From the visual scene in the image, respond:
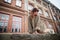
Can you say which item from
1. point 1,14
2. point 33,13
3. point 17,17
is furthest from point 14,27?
point 33,13

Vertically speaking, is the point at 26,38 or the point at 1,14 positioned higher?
the point at 1,14

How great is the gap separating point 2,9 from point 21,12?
1.10 metres

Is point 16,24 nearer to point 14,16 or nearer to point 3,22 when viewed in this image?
point 14,16

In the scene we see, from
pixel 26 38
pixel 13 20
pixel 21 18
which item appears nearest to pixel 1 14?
pixel 13 20

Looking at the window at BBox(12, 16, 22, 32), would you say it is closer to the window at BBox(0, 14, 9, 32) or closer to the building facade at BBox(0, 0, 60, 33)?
the building facade at BBox(0, 0, 60, 33)

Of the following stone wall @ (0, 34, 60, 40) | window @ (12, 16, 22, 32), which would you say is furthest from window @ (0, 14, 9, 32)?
stone wall @ (0, 34, 60, 40)

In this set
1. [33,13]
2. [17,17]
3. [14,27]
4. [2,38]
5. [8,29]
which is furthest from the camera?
[17,17]

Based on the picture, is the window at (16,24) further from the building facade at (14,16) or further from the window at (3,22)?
the window at (3,22)

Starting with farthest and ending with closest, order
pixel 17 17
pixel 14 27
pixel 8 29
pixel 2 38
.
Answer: pixel 17 17, pixel 14 27, pixel 8 29, pixel 2 38

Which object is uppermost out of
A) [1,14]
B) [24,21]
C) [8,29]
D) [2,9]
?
[2,9]

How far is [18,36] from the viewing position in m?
0.40

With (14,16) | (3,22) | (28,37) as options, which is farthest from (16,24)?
(28,37)

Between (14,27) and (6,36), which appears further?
(14,27)

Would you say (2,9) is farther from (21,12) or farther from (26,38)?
(26,38)
